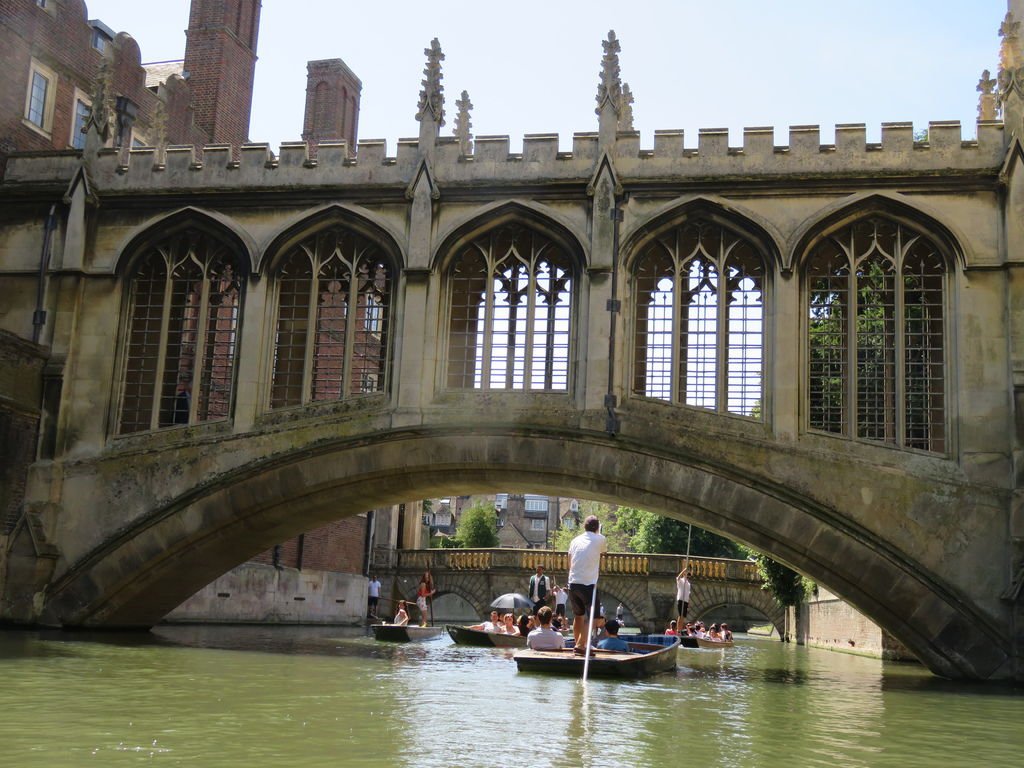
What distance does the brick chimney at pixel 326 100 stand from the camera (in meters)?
38.8

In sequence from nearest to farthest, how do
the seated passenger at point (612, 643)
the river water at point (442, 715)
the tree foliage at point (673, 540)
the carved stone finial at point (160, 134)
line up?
the river water at point (442, 715)
the seated passenger at point (612, 643)
the carved stone finial at point (160, 134)
the tree foliage at point (673, 540)

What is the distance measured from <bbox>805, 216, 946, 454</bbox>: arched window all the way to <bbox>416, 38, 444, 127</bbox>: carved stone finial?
6.34m

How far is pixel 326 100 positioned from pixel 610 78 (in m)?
21.7

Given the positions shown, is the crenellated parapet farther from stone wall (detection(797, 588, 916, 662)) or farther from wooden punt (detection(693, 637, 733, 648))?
wooden punt (detection(693, 637, 733, 648))

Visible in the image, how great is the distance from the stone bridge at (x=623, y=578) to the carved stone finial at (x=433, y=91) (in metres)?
24.8

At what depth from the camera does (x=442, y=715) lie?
9.62 meters

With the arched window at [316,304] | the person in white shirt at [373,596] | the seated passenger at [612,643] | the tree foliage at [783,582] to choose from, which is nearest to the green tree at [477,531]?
the person in white shirt at [373,596]

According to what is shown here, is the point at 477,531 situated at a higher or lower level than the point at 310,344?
higher

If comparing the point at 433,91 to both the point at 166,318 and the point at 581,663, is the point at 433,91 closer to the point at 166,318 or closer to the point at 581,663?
the point at 166,318

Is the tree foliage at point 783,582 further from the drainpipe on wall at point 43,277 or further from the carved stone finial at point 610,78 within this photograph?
the drainpipe on wall at point 43,277

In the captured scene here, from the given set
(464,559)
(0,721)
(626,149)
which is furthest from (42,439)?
(464,559)

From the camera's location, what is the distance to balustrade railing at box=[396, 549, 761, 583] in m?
42.0

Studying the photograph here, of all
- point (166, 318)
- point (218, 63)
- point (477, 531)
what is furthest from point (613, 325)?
point (477, 531)

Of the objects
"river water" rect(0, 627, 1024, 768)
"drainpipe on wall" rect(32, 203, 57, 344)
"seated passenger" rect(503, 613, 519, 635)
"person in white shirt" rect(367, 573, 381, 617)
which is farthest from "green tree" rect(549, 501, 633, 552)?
"river water" rect(0, 627, 1024, 768)
